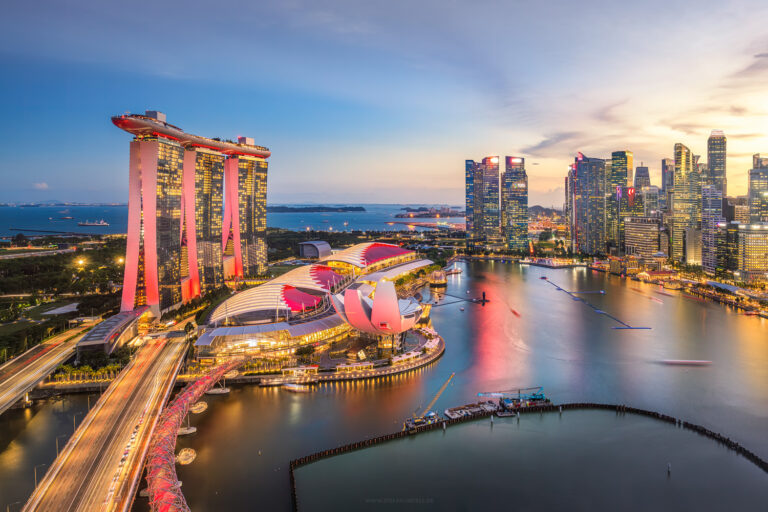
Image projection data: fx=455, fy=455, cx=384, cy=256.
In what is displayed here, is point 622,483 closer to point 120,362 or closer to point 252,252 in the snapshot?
point 120,362

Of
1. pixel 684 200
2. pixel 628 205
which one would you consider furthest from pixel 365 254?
pixel 628 205

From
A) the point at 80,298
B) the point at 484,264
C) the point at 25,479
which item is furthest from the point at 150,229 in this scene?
the point at 484,264

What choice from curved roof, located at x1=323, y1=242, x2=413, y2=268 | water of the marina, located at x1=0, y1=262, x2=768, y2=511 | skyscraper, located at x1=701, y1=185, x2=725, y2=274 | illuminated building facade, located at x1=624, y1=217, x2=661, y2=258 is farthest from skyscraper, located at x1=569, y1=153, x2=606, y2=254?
water of the marina, located at x1=0, y1=262, x2=768, y2=511

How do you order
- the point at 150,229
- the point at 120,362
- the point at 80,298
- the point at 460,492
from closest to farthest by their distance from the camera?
the point at 460,492
the point at 120,362
the point at 150,229
the point at 80,298

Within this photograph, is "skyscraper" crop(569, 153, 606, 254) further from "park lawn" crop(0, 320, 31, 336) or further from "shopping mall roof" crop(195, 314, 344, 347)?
"park lawn" crop(0, 320, 31, 336)

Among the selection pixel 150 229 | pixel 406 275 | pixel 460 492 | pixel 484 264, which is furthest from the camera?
pixel 484 264

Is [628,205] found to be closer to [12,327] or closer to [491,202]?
[491,202]
